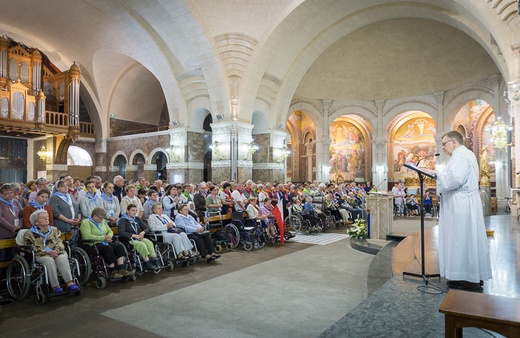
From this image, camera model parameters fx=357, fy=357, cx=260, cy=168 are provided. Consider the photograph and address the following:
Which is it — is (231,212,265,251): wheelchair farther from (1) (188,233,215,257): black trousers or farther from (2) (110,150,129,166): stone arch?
(2) (110,150,129,166): stone arch

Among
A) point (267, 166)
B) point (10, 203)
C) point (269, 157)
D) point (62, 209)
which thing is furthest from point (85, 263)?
point (269, 157)

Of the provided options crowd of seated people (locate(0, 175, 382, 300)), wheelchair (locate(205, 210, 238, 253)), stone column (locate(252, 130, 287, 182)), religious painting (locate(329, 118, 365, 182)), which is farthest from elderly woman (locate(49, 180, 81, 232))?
religious painting (locate(329, 118, 365, 182))

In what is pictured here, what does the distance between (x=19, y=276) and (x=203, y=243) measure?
3030mm

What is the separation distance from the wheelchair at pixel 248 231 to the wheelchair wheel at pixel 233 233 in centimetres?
7

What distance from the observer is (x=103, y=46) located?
19141 millimetres

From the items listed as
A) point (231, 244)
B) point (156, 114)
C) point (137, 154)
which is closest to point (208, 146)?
point (137, 154)

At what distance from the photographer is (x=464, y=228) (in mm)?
3605

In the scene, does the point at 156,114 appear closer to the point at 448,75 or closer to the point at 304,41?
the point at 304,41

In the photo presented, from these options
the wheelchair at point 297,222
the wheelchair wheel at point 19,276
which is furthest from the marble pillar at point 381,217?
the wheelchair wheel at point 19,276

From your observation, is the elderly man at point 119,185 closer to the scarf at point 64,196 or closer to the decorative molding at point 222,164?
the scarf at point 64,196

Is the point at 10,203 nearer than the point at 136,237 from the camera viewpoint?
Yes

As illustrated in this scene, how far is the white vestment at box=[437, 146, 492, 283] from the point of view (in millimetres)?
3564

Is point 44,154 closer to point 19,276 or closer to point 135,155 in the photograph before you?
point 135,155

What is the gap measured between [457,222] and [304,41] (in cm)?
1508
